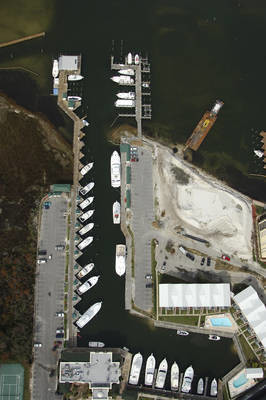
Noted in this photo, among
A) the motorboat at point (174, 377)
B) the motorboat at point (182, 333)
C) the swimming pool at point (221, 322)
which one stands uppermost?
the swimming pool at point (221, 322)

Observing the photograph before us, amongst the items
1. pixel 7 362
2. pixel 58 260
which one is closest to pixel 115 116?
pixel 58 260

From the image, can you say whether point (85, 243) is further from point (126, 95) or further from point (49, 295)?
point (126, 95)

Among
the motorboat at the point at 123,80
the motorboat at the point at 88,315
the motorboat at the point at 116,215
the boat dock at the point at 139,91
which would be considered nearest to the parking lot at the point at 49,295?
the motorboat at the point at 88,315

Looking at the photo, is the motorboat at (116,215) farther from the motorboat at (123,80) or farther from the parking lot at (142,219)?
the motorboat at (123,80)

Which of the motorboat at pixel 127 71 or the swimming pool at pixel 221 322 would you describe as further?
the motorboat at pixel 127 71

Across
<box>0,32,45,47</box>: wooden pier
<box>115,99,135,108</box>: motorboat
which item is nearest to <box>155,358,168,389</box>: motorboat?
<box>115,99,135,108</box>: motorboat

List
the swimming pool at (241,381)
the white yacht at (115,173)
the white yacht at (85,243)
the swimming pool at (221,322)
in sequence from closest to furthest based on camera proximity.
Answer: the swimming pool at (241,381)
the swimming pool at (221,322)
the white yacht at (85,243)
the white yacht at (115,173)

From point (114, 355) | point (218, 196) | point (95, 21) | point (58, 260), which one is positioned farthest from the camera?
point (95, 21)

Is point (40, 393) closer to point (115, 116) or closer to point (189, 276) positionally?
point (189, 276)
